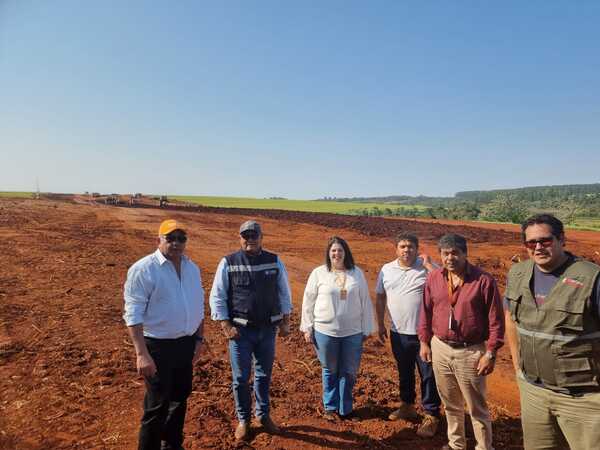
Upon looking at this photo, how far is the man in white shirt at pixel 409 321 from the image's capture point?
3574 millimetres

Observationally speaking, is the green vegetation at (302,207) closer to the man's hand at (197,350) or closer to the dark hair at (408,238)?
the dark hair at (408,238)

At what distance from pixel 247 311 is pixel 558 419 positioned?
2304 mm

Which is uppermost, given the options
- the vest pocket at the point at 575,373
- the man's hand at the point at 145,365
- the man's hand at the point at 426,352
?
the vest pocket at the point at 575,373

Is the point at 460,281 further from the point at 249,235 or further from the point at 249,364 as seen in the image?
the point at 249,364

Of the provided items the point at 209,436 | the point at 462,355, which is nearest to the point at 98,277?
→ the point at 209,436

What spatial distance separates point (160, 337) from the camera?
112 inches

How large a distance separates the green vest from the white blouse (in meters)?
1.52

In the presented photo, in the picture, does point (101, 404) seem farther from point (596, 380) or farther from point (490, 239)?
point (490, 239)

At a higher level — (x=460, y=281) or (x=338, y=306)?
(x=460, y=281)

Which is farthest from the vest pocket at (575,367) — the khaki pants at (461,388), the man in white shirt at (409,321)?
the man in white shirt at (409,321)

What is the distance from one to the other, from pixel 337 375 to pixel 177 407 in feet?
5.04

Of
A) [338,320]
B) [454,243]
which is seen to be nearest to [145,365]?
[338,320]

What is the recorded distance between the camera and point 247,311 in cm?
337

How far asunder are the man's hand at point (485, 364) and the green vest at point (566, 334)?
44 centimetres
